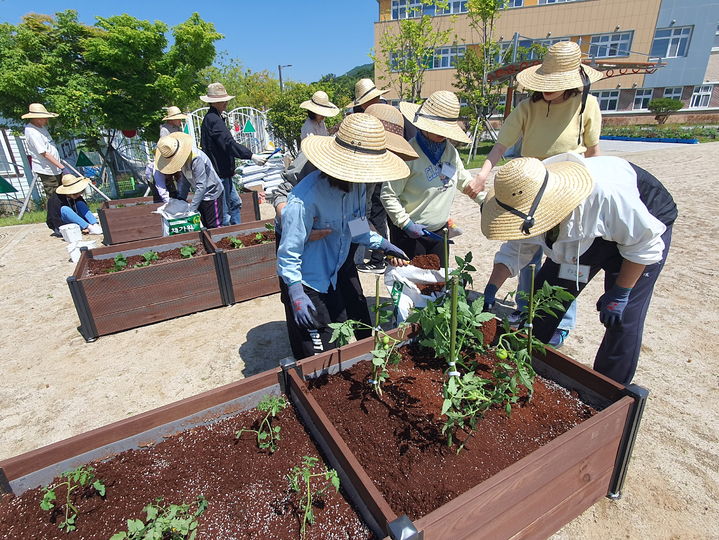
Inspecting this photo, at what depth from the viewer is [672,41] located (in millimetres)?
25578

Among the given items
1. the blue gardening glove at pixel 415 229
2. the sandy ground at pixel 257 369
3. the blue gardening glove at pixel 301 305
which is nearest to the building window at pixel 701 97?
the sandy ground at pixel 257 369

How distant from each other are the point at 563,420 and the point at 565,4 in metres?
32.6

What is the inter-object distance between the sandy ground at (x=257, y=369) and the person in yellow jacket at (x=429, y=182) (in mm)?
1346

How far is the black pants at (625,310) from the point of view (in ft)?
6.39

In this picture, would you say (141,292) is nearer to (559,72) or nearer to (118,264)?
(118,264)

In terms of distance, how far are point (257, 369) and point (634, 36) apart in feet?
110

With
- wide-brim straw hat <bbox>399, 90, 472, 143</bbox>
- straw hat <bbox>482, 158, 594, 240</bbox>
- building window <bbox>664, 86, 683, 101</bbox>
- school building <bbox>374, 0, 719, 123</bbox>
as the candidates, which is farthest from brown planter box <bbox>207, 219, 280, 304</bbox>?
building window <bbox>664, 86, 683, 101</bbox>

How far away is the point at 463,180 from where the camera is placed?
115 inches

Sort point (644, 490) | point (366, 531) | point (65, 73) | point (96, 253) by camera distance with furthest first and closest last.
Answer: point (65, 73), point (96, 253), point (644, 490), point (366, 531)

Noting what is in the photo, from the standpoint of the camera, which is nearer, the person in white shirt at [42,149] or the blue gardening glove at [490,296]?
the blue gardening glove at [490,296]

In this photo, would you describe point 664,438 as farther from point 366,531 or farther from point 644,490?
point 366,531

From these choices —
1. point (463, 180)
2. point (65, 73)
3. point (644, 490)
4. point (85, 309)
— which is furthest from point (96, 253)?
point (65, 73)

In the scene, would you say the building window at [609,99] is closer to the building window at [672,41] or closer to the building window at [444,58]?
the building window at [672,41]

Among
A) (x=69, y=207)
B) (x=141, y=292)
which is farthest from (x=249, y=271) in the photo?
(x=69, y=207)
